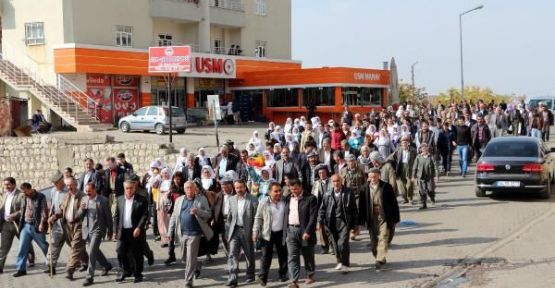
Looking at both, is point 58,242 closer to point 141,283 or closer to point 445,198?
point 141,283

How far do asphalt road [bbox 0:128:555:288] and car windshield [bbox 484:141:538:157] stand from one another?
83.8 inches

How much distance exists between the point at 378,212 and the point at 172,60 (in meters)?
20.5

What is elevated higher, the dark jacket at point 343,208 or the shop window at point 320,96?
the shop window at point 320,96

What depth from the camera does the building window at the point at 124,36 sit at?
41.0m

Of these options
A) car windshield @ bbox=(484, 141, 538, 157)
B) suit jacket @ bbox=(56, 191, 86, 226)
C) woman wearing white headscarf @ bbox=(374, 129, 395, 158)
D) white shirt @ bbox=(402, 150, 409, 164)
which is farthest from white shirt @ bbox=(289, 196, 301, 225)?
car windshield @ bbox=(484, 141, 538, 157)

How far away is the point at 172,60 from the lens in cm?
2966

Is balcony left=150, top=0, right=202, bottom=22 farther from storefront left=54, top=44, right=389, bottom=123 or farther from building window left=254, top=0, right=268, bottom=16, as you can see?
building window left=254, top=0, right=268, bottom=16

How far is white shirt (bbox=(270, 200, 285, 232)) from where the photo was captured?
1014 centimetres

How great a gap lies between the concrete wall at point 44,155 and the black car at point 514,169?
14.4 metres

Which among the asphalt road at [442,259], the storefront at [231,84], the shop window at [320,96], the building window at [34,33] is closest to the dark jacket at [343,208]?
the asphalt road at [442,259]

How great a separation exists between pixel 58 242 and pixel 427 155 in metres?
8.52

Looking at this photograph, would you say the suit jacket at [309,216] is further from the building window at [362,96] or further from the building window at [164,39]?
the building window at [164,39]

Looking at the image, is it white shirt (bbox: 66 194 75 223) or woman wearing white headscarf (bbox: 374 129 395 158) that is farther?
woman wearing white headscarf (bbox: 374 129 395 158)

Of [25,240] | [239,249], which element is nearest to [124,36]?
[25,240]
